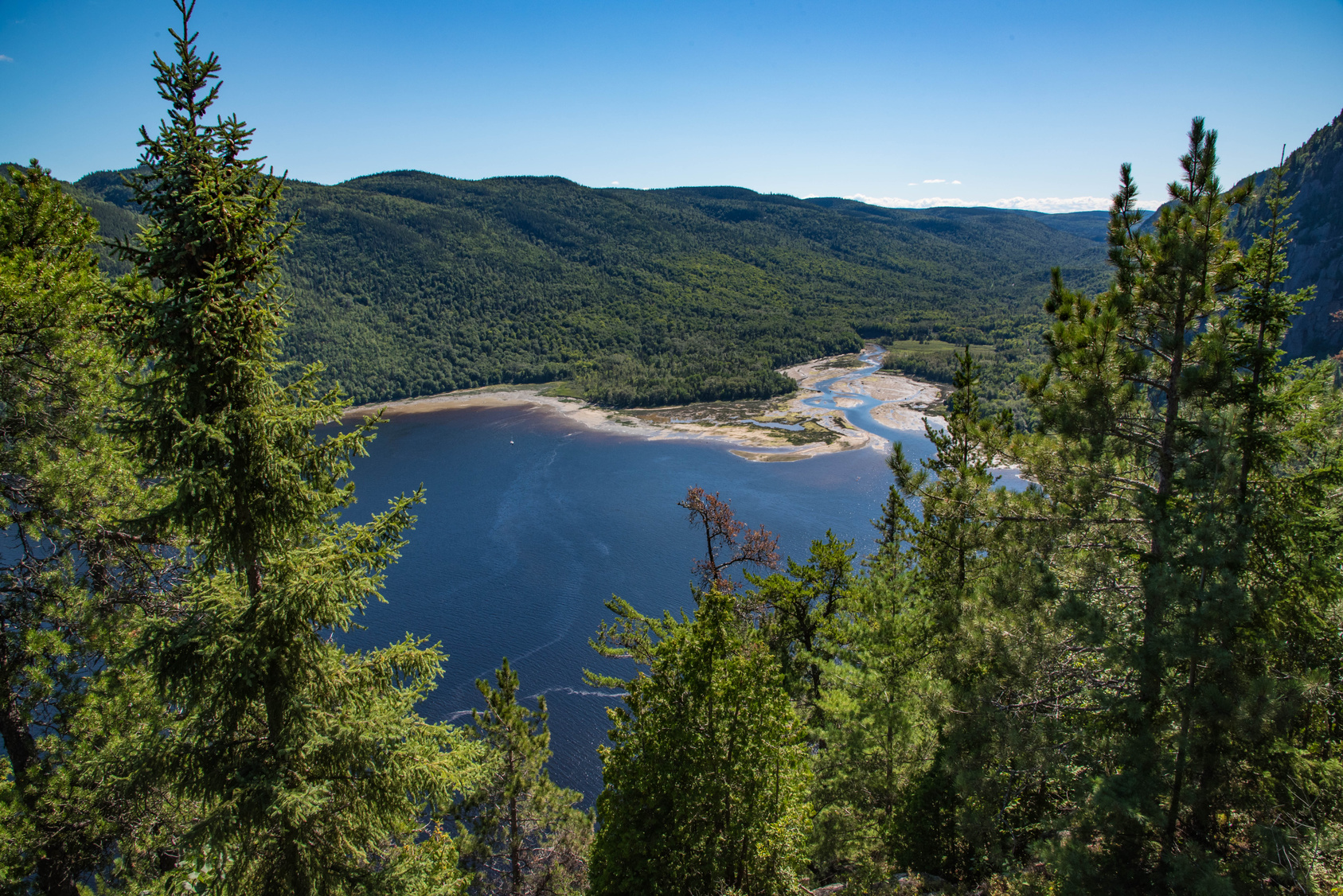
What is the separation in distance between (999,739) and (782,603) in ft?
32.2

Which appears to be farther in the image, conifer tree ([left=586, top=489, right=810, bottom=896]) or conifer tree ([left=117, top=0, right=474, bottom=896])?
conifer tree ([left=586, top=489, right=810, bottom=896])

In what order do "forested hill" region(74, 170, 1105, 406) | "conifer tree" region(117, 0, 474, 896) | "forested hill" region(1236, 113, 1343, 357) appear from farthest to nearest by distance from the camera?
"forested hill" region(74, 170, 1105, 406), "forested hill" region(1236, 113, 1343, 357), "conifer tree" region(117, 0, 474, 896)

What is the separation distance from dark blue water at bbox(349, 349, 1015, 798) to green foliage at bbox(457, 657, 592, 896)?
9.65 meters

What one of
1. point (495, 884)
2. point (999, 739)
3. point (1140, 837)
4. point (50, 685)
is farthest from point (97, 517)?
point (495, 884)

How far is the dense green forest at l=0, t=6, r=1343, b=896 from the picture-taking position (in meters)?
5.97

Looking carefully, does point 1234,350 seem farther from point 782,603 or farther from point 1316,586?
point 782,603

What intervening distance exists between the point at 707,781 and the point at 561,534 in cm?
4749

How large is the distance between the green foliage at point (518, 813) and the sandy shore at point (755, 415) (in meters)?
53.2

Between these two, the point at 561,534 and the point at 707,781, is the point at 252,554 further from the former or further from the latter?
the point at 561,534

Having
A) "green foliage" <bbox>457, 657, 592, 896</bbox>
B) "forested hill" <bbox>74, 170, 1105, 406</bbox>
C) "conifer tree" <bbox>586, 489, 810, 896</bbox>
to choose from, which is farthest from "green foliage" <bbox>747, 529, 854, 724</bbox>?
"forested hill" <bbox>74, 170, 1105, 406</bbox>

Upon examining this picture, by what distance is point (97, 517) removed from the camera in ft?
28.3

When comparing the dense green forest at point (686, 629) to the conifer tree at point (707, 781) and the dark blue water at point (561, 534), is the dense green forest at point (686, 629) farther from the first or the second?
the dark blue water at point (561, 534)

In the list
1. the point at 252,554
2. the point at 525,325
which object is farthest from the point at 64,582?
the point at 525,325

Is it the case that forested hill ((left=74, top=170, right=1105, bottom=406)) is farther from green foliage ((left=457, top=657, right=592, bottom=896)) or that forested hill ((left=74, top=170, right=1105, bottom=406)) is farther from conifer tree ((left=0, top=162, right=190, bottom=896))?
conifer tree ((left=0, top=162, right=190, bottom=896))
